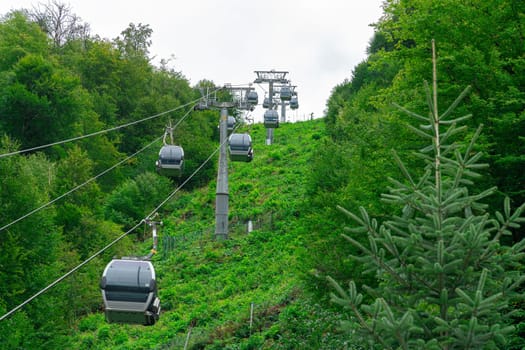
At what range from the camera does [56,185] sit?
4819 cm

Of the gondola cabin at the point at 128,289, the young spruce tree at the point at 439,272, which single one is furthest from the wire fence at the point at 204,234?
the young spruce tree at the point at 439,272

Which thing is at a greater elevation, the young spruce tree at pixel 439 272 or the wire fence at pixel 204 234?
the young spruce tree at pixel 439 272

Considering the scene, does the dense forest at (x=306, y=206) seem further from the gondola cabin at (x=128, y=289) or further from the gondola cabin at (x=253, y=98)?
the gondola cabin at (x=253, y=98)

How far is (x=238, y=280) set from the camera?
38250mm

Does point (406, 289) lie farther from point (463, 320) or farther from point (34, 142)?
point (34, 142)

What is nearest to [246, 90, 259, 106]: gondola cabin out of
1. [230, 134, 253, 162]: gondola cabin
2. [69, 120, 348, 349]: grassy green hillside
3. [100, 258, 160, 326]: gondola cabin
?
[69, 120, 348, 349]: grassy green hillside

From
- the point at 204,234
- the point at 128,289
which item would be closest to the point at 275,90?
the point at 204,234

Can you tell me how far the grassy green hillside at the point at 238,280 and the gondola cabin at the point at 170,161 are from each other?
4.77m

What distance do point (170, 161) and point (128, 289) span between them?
36.3 ft

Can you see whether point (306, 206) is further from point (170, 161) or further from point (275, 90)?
point (275, 90)

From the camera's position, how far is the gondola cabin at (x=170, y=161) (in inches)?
1259

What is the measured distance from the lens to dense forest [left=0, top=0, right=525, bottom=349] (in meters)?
10.0

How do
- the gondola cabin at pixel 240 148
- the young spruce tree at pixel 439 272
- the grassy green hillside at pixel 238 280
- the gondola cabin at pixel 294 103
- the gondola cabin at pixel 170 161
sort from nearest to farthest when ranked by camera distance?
1. the young spruce tree at pixel 439 272
2. the grassy green hillside at pixel 238 280
3. the gondola cabin at pixel 170 161
4. the gondola cabin at pixel 240 148
5. the gondola cabin at pixel 294 103

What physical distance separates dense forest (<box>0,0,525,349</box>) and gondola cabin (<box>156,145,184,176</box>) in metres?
1.52
